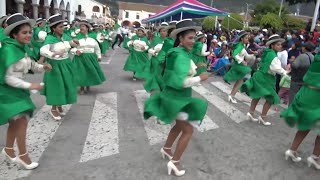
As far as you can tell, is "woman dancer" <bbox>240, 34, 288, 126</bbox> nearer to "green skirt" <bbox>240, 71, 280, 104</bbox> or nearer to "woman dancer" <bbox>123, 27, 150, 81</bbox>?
"green skirt" <bbox>240, 71, 280, 104</bbox>

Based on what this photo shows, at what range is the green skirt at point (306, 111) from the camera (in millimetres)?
4234

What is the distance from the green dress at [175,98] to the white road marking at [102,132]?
3.79 ft

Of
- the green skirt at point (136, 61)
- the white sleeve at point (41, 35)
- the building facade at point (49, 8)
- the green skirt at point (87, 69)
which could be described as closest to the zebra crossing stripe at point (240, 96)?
the green skirt at point (136, 61)

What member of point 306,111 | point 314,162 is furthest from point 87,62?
point 314,162

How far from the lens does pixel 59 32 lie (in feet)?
19.5

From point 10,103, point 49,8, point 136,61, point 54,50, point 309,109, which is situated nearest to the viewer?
point 10,103

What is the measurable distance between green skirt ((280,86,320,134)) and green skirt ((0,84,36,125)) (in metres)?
3.30

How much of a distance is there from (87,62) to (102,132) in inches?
114

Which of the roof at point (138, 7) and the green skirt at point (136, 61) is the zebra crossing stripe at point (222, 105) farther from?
the roof at point (138, 7)

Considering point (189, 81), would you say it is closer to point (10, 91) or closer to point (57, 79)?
point (10, 91)

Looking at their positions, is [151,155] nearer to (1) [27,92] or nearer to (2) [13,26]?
(1) [27,92]

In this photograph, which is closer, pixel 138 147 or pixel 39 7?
pixel 138 147

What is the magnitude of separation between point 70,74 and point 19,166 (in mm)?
2294

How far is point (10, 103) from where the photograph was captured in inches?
151
